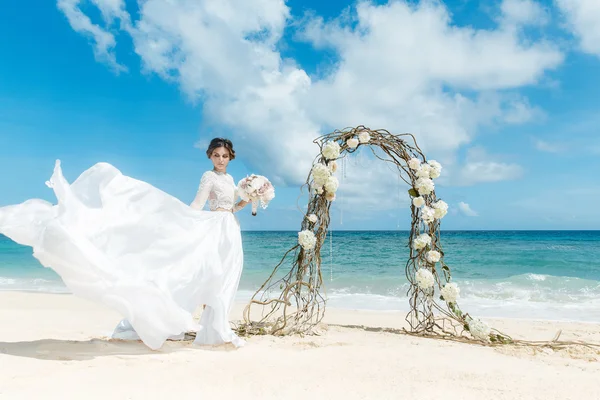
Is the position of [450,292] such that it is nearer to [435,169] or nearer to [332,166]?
[435,169]

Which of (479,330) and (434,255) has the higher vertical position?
(434,255)

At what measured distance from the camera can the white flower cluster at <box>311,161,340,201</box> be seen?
522 cm

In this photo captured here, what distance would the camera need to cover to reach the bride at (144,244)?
3.53 m

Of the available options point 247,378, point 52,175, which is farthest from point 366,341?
point 52,175

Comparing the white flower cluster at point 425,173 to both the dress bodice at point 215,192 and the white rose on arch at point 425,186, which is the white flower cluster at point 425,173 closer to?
the white rose on arch at point 425,186

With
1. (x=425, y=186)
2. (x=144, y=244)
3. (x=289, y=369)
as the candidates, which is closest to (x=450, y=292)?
(x=425, y=186)

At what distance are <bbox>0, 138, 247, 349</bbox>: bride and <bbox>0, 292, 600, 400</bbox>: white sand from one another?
0.37 meters

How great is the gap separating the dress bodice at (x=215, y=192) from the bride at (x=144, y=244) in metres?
0.01

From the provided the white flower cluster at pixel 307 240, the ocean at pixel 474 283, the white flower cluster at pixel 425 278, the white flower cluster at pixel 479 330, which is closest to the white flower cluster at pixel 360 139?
the white flower cluster at pixel 307 240

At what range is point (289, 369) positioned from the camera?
3.74m

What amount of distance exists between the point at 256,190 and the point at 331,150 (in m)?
1.02

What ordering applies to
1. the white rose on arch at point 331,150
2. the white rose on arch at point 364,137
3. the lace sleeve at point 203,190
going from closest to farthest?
1. the lace sleeve at point 203,190
2. the white rose on arch at point 331,150
3. the white rose on arch at point 364,137

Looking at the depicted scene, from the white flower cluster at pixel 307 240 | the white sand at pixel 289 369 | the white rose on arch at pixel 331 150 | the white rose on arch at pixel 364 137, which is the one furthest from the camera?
the white rose on arch at pixel 364 137

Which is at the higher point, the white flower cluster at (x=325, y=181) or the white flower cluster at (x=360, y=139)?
the white flower cluster at (x=360, y=139)
